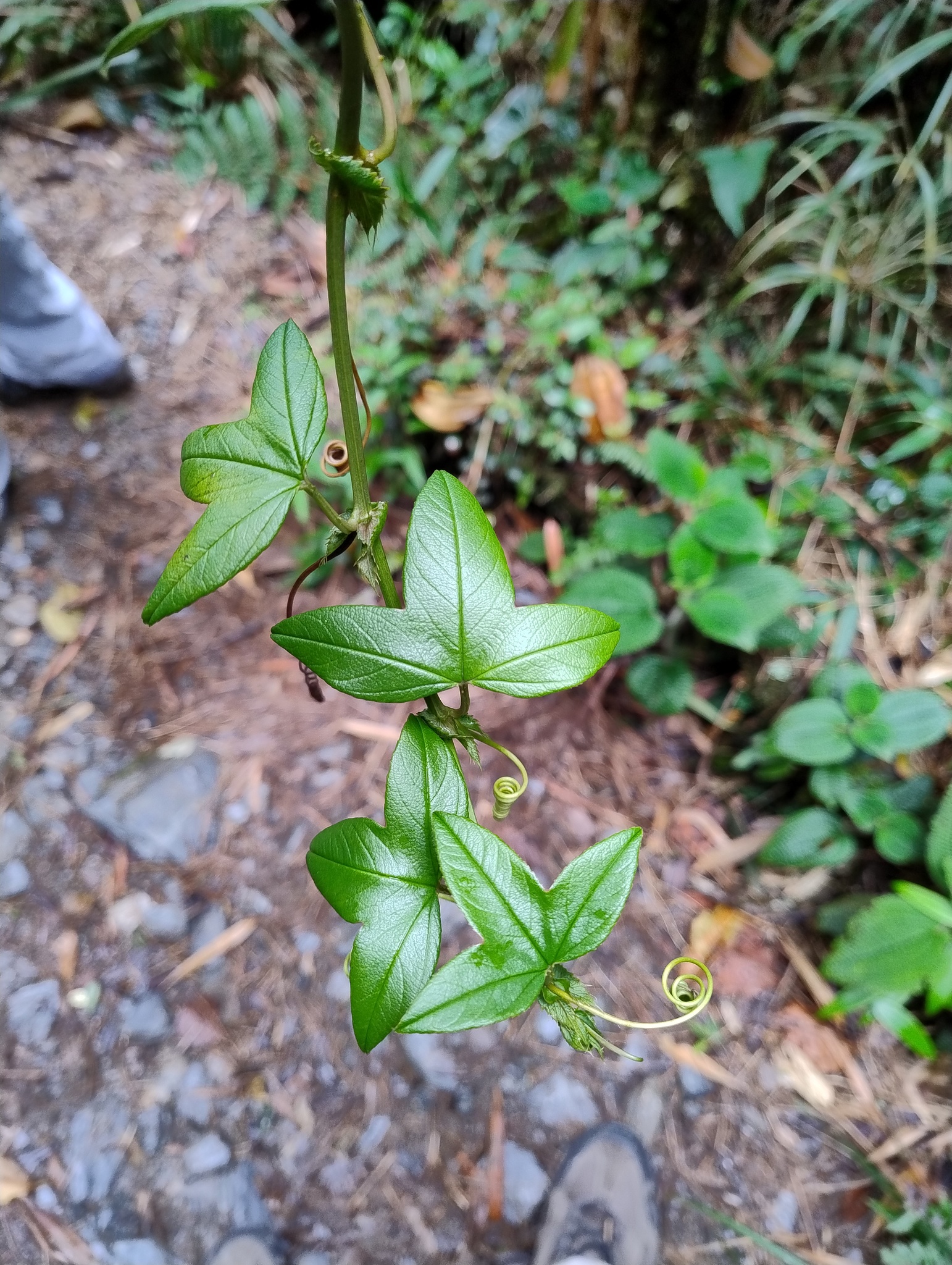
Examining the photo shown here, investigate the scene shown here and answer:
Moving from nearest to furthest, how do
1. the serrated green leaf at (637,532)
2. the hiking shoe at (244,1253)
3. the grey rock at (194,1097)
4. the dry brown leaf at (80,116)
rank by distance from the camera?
the hiking shoe at (244,1253) < the grey rock at (194,1097) < the serrated green leaf at (637,532) < the dry brown leaf at (80,116)

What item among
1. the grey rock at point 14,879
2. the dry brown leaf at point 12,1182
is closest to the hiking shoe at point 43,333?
the grey rock at point 14,879

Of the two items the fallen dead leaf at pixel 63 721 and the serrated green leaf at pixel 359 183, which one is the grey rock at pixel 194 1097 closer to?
the fallen dead leaf at pixel 63 721

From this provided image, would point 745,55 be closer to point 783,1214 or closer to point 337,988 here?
point 337,988

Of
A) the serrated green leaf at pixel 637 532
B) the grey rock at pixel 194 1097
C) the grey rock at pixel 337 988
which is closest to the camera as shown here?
the grey rock at pixel 194 1097

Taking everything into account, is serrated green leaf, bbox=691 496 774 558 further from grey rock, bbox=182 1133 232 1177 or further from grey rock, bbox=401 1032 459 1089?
grey rock, bbox=182 1133 232 1177

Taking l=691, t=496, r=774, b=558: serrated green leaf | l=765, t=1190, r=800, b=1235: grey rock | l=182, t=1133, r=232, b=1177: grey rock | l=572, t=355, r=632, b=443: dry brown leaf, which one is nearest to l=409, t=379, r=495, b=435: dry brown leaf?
l=572, t=355, r=632, b=443: dry brown leaf

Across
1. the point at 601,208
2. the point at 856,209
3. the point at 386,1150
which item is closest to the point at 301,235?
the point at 601,208
